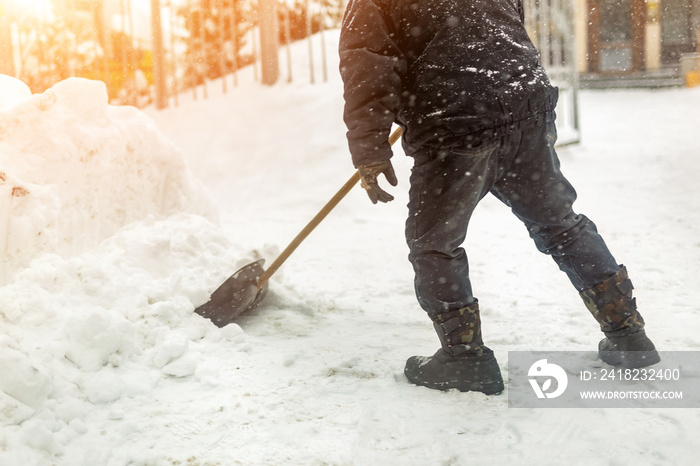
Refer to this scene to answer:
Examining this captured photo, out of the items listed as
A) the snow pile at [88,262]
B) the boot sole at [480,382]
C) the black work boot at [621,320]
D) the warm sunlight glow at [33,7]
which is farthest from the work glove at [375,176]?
the warm sunlight glow at [33,7]

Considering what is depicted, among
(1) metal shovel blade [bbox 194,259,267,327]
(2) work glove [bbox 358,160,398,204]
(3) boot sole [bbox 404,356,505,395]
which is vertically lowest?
(3) boot sole [bbox 404,356,505,395]

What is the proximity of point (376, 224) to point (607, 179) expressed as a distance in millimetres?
2291

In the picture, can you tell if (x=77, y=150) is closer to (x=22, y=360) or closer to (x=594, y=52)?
(x=22, y=360)

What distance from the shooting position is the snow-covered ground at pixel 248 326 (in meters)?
1.83

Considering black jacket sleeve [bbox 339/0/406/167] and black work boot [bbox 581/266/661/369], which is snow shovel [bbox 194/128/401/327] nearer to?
black jacket sleeve [bbox 339/0/406/167]

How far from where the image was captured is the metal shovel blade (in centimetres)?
276

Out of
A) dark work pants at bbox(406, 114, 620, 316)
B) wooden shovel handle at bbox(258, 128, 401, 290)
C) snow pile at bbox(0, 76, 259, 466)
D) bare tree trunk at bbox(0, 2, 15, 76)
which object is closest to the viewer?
snow pile at bbox(0, 76, 259, 466)

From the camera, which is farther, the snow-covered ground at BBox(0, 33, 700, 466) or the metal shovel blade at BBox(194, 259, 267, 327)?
the metal shovel blade at BBox(194, 259, 267, 327)

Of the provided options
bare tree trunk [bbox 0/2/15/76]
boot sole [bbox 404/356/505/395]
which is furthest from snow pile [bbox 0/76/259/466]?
bare tree trunk [bbox 0/2/15/76]

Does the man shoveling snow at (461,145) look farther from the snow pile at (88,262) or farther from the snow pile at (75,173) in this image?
the snow pile at (75,173)

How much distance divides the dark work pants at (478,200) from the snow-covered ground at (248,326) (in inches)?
15.9

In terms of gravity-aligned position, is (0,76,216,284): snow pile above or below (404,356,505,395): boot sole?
above

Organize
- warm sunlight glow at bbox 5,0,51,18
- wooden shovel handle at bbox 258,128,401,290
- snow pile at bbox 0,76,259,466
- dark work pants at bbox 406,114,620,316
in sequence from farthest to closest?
warm sunlight glow at bbox 5,0,51,18
wooden shovel handle at bbox 258,128,401,290
dark work pants at bbox 406,114,620,316
snow pile at bbox 0,76,259,466

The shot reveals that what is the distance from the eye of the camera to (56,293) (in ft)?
8.00
